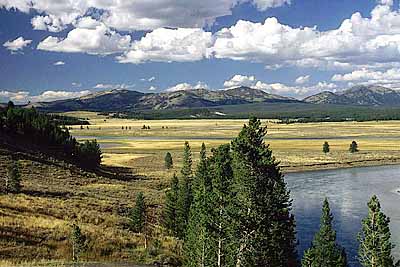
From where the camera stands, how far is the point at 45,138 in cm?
10362

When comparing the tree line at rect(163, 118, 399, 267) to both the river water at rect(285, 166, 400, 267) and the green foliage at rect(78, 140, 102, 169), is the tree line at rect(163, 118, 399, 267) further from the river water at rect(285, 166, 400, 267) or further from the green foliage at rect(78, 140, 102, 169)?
the green foliage at rect(78, 140, 102, 169)

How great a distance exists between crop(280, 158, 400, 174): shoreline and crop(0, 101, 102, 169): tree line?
41.3 metres

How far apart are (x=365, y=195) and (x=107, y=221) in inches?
1656

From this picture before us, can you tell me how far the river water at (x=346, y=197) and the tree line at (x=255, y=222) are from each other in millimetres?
15026

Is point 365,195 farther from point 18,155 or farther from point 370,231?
point 18,155

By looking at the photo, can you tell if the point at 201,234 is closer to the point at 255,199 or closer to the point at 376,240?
the point at 255,199

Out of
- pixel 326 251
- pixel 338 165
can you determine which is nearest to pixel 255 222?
pixel 326 251

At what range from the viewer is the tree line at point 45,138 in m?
99.8

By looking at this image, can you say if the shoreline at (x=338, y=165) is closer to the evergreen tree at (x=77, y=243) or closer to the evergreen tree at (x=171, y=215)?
the evergreen tree at (x=171, y=215)

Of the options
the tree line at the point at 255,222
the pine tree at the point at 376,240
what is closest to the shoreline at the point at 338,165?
the tree line at the point at 255,222

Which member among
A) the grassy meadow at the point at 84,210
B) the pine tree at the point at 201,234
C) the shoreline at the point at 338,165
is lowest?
the shoreline at the point at 338,165

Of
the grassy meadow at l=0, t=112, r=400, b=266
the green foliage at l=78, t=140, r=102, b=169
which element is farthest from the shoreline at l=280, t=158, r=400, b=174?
the green foliage at l=78, t=140, r=102, b=169

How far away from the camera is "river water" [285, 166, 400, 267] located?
4906 cm

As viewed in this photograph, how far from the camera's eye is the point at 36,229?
37.4 meters
